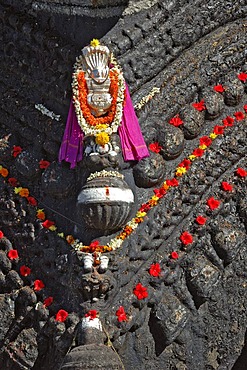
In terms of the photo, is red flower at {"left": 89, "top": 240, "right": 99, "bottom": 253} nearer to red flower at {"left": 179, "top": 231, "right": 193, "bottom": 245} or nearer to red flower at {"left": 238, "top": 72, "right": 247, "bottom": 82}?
red flower at {"left": 179, "top": 231, "right": 193, "bottom": 245}

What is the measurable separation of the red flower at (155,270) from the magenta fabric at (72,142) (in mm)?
706

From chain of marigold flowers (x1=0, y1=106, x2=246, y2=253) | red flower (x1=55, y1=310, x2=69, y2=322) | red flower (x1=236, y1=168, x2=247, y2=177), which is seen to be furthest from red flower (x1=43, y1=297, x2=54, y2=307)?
red flower (x1=236, y1=168, x2=247, y2=177)

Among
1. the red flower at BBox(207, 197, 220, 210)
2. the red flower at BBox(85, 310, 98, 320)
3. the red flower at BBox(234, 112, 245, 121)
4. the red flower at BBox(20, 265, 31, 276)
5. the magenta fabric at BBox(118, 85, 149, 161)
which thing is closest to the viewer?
the red flower at BBox(85, 310, 98, 320)

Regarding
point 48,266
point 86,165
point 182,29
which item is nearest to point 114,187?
point 86,165

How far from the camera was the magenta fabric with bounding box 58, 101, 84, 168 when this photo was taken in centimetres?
684

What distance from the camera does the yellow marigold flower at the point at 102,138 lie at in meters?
6.69

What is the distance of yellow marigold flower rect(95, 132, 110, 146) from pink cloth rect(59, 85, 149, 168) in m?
0.13

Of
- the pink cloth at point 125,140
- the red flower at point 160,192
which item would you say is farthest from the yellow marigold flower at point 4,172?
the red flower at point 160,192

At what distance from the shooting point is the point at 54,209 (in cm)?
699

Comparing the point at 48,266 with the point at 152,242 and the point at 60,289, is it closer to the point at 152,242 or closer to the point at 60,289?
the point at 60,289

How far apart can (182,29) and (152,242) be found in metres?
1.28

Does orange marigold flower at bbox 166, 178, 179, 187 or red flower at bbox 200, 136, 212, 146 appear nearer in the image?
orange marigold flower at bbox 166, 178, 179, 187

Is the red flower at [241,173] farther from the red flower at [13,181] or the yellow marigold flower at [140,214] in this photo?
the red flower at [13,181]

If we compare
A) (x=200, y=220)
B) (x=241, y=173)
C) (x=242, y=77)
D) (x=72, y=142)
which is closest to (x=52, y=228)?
(x=72, y=142)
